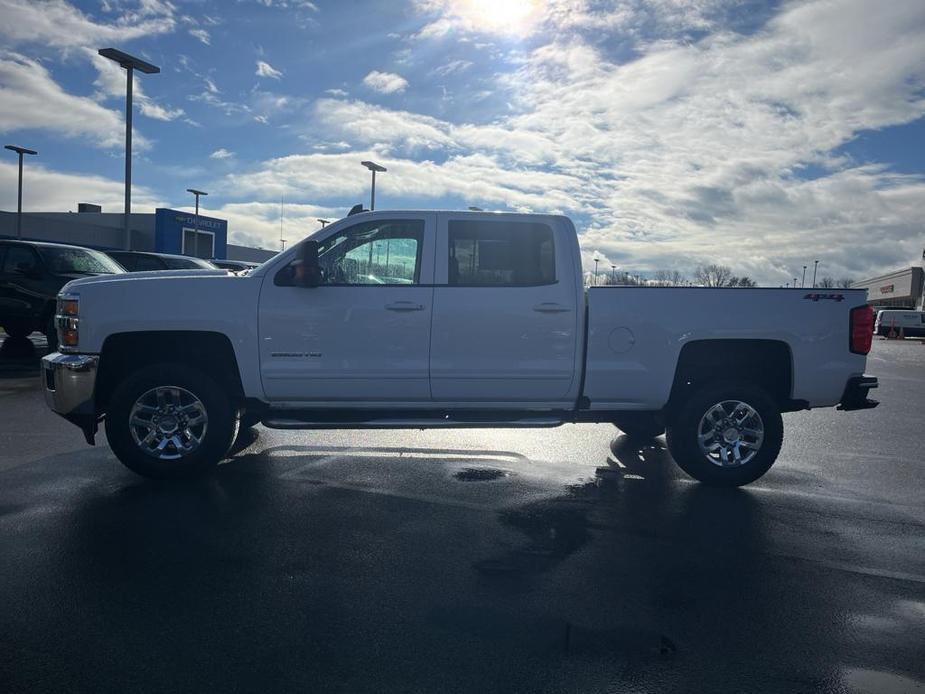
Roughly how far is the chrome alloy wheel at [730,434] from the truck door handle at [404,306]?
2535 millimetres

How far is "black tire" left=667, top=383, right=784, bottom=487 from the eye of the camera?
5.97 meters

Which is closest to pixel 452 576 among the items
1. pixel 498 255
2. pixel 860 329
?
pixel 498 255

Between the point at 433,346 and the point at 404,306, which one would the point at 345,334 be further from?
the point at 433,346

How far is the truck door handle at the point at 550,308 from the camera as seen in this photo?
19.2 ft

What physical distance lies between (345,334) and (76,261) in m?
10.2

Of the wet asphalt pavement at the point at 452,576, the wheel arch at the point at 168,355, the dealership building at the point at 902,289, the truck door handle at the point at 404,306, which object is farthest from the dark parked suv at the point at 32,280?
the dealership building at the point at 902,289

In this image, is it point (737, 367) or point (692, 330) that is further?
point (737, 367)

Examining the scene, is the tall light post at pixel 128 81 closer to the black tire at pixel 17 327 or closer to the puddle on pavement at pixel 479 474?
the black tire at pixel 17 327

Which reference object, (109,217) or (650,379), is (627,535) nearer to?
(650,379)

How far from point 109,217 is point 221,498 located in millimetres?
57755

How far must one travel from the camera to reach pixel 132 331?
562 cm

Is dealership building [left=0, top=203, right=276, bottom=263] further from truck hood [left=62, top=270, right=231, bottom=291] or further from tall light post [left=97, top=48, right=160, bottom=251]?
truck hood [left=62, top=270, right=231, bottom=291]

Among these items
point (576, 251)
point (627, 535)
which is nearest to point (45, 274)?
point (576, 251)

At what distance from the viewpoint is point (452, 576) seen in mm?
3979
